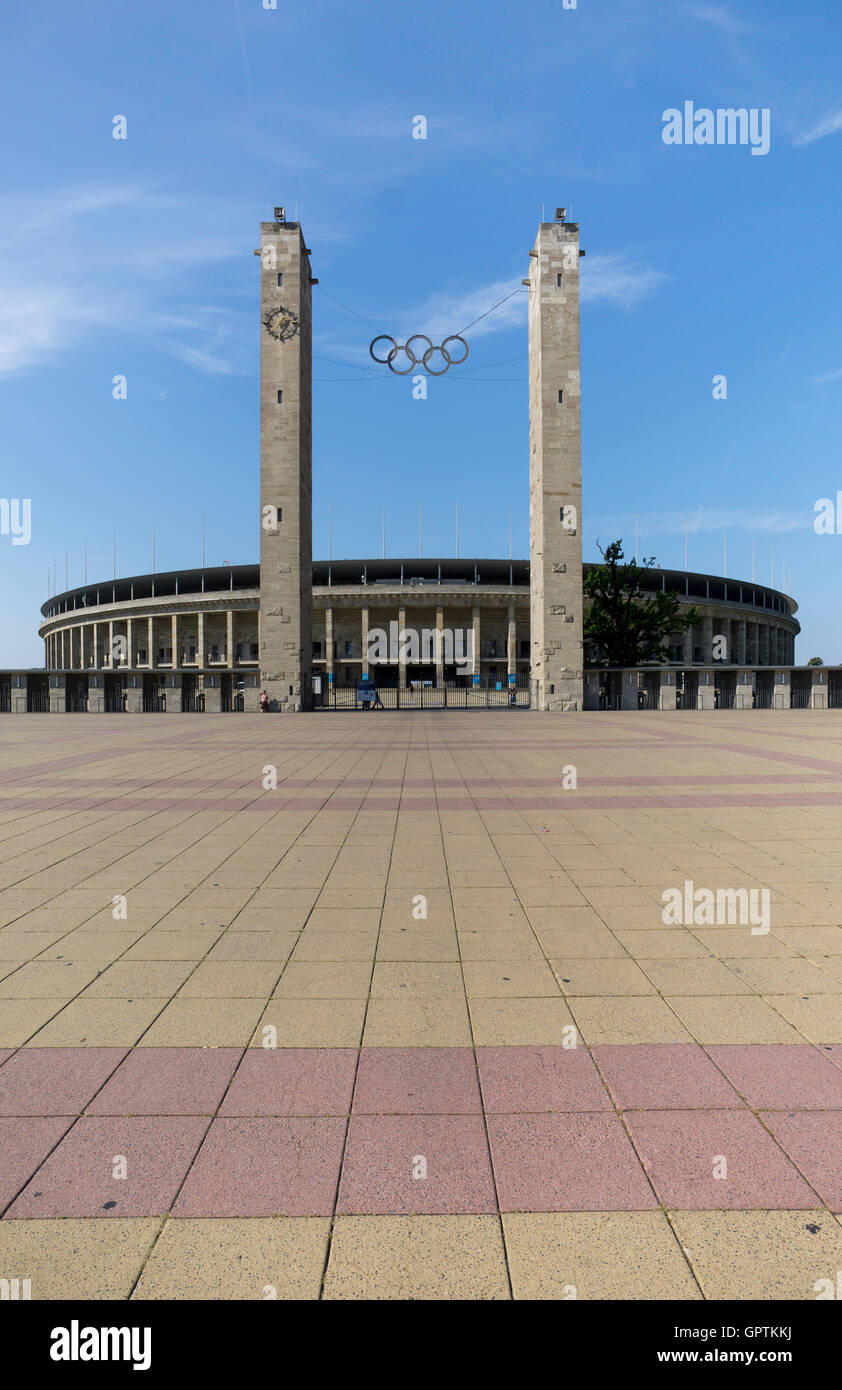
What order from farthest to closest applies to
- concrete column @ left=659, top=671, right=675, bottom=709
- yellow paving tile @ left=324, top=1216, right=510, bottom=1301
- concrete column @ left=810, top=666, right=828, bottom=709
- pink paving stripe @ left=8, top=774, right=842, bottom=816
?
concrete column @ left=659, top=671, right=675, bottom=709
concrete column @ left=810, top=666, right=828, bottom=709
pink paving stripe @ left=8, top=774, right=842, bottom=816
yellow paving tile @ left=324, top=1216, right=510, bottom=1301

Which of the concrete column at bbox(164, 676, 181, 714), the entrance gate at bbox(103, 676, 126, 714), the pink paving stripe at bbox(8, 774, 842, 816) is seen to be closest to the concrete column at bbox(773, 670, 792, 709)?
the pink paving stripe at bbox(8, 774, 842, 816)

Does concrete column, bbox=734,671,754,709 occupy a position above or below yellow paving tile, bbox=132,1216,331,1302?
above

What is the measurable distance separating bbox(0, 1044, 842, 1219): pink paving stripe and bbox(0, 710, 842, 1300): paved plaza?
12 mm

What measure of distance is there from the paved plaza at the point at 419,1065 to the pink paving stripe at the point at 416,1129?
0.04 ft

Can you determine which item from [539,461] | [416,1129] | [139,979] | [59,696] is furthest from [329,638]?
[416,1129]

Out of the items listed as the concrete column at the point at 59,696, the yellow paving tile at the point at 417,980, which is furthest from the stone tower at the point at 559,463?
the yellow paving tile at the point at 417,980

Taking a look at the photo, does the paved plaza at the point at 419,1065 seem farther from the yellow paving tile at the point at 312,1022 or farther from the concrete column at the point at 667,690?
the concrete column at the point at 667,690

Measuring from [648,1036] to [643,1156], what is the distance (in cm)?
94

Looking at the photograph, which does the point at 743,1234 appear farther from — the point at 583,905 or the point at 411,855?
the point at 411,855

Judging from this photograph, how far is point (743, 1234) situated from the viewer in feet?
7.34

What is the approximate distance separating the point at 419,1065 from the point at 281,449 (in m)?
37.0

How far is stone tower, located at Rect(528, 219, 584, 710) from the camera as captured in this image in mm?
36781

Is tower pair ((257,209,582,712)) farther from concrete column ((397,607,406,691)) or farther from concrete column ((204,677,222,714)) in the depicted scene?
concrete column ((397,607,406,691))
